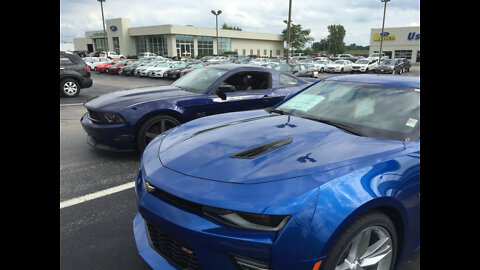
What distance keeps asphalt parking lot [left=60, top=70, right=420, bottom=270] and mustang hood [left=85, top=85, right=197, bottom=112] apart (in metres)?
0.84

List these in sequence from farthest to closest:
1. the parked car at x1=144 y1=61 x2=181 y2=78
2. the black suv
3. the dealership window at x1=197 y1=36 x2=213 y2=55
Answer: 1. the dealership window at x1=197 y1=36 x2=213 y2=55
2. the parked car at x1=144 y1=61 x2=181 y2=78
3. the black suv

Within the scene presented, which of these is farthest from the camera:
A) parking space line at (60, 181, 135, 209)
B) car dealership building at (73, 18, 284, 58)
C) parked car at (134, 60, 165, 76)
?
car dealership building at (73, 18, 284, 58)

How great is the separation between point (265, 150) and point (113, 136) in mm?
3086

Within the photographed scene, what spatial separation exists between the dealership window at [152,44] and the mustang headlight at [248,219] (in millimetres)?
57824

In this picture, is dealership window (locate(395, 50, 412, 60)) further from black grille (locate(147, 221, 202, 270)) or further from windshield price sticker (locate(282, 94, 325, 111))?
black grille (locate(147, 221, 202, 270))

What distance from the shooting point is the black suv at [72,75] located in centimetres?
1205

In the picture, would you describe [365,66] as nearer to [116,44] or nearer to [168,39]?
[168,39]

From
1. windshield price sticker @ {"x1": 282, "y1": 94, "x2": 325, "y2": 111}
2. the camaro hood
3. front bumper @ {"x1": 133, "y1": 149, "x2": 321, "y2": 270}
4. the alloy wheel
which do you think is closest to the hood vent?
the camaro hood

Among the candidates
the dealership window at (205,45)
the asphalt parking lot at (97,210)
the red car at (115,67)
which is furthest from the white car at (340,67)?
the dealership window at (205,45)

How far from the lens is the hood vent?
77.0 inches
